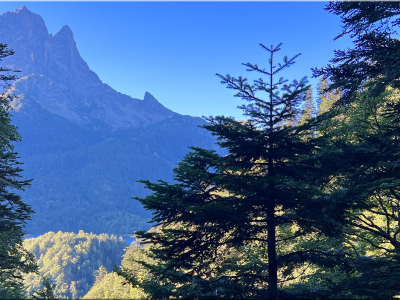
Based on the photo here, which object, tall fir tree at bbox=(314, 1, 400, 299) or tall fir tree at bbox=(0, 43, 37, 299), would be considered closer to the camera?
tall fir tree at bbox=(314, 1, 400, 299)

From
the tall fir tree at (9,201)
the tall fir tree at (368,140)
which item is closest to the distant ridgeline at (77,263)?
the tall fir tree at (9,201)

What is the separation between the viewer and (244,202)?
7.88 m

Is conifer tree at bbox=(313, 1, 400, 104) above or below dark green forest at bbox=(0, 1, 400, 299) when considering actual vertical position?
above

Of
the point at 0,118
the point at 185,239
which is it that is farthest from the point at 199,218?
the point at 0,118

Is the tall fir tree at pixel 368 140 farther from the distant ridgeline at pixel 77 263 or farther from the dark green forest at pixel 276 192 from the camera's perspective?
the distant ridgeline at pixel 77 263

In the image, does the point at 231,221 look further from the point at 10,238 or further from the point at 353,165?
the point at 10,238

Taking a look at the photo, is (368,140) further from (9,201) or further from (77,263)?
(77,263)

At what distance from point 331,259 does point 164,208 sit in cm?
484

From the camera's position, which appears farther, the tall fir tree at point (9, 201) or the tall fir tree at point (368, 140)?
the tall fir tree at point (9, 201)

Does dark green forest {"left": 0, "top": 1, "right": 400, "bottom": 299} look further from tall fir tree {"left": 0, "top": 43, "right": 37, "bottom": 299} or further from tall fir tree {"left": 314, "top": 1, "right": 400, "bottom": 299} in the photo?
tall fir tree {"left": 0, "top": 43, "right": 37, "bottom": 299}

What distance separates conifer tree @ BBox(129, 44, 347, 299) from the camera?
295 inches

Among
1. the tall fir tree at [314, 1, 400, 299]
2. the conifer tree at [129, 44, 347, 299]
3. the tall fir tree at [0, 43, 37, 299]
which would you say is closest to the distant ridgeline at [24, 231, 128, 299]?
the tall fir tree at [0, 43, 37, 299]

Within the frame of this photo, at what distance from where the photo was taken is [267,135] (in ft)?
26.2

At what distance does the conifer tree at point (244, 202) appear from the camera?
749 centimetres
